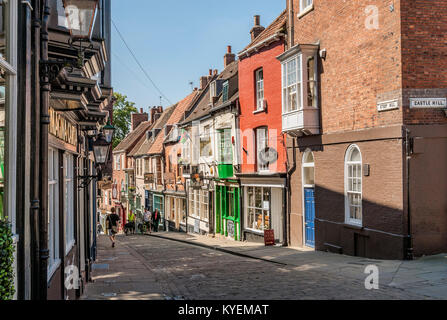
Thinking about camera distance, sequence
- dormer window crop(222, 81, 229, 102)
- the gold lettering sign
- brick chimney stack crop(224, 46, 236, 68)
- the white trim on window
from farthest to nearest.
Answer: brick chimney stack crop(224, 46, 236, 68)
dormer window crop(222, 81, 229, 102)
the white trim on window
the gold lettering sign

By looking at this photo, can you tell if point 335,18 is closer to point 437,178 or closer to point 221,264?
point 437,178

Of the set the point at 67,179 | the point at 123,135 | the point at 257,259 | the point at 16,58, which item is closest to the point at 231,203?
the point at 257,259

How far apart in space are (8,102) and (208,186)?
23.3 m

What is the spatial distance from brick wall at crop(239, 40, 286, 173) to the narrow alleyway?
6.12 m

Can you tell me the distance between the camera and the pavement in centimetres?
971

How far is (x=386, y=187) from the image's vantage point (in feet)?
43.4

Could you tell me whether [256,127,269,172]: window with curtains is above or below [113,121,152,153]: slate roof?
below

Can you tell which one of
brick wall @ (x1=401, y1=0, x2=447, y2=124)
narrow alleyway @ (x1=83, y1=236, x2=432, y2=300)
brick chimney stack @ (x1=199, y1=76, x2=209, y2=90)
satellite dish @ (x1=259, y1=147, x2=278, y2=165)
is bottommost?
narrow alleyway @ (x1=83, y1=236, x2=432, y2=300)

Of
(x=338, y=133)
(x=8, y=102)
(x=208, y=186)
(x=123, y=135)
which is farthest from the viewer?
(x=123, y=135)

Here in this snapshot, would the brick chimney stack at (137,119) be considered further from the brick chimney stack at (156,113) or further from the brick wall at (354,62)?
the brick wall at (354,62)

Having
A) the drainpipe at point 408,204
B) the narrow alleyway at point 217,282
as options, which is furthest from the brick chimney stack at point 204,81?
the drainpipe at point 408,204

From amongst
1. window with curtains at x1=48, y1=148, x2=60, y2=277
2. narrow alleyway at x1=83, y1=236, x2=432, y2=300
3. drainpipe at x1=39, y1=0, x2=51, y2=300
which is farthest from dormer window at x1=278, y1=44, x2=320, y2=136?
drainpipe at x1=39, y1=0, x2=51, y2=300

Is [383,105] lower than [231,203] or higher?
higher

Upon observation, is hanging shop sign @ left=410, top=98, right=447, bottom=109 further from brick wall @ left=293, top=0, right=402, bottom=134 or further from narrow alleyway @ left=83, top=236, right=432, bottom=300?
narrow alleyway @ left=83, top=236, right=432, bottom=300
